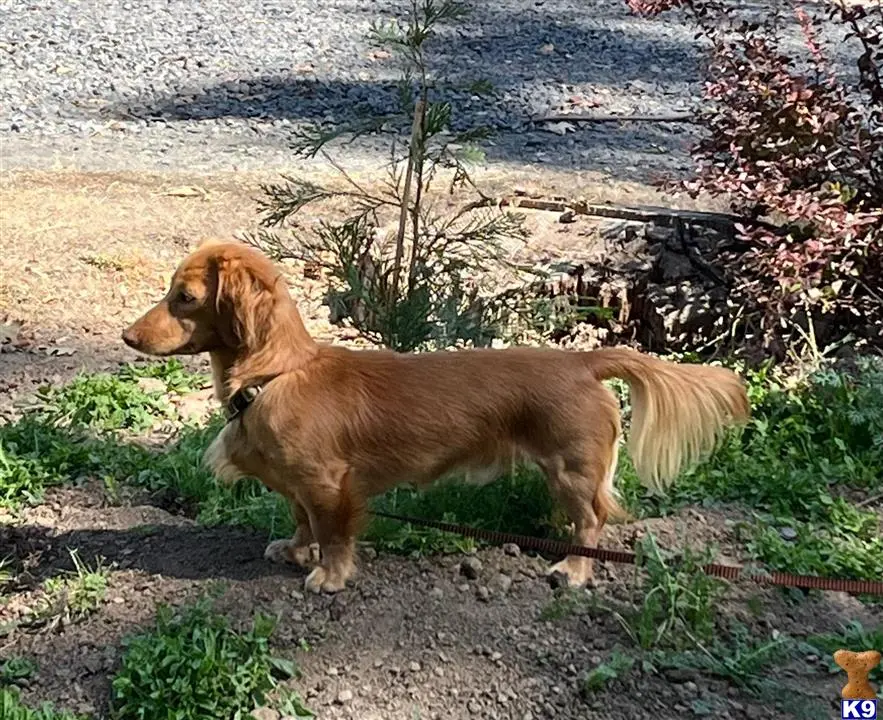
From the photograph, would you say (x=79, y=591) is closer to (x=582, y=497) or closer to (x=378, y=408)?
(x=378, y=408)

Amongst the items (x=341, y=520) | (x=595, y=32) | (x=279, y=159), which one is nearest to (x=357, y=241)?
(x=341, y=520)

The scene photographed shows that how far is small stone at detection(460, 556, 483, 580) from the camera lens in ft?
13.1

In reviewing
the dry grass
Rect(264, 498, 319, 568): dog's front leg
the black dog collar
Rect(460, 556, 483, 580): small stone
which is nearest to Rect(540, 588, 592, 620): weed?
Rect(460, 556, 483, 580): small stone

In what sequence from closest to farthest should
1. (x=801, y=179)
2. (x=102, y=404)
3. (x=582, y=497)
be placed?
(x=582, y=497)
(x=102, y=404)
(x=801, y=179)

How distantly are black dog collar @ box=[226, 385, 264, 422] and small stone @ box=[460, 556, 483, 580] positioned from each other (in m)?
0.90

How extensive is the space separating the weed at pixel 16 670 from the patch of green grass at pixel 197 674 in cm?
31

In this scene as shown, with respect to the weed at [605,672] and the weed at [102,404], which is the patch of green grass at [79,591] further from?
the weed at [605,672]

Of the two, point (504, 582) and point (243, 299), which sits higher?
point (243, 299)

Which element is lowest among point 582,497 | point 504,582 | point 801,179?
point 504,582

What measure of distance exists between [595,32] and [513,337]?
29.6ft

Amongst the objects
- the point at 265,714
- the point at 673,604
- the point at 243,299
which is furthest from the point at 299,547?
the point at 673,604

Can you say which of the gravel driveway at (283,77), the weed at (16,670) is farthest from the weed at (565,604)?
the gravel driveway at (283,77)

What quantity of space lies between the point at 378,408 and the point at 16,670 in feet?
4.38

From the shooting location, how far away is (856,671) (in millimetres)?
3283
